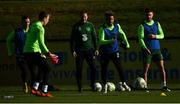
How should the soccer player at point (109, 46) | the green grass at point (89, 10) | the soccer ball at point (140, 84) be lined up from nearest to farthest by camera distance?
the soccer player at point (109, 46) < the soccer ball at point (140, 84) < the green grass at point (89, 10)

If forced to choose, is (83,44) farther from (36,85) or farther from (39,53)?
(36,85)

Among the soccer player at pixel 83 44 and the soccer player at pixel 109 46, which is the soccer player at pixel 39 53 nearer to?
the soccer player at pixel 83 44

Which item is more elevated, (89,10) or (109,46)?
(89,10)

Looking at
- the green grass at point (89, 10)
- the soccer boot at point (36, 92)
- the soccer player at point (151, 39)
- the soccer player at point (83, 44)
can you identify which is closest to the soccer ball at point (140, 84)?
the soccer player at point (151, 39)

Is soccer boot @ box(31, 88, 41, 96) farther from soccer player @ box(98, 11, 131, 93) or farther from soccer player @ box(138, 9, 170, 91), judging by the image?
soccer player @ box(138, 9, 170, 91)

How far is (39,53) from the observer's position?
14477mm

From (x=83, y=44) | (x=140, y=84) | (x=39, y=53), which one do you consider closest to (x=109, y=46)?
(x=83, y=44)

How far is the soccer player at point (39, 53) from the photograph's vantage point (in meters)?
14.2

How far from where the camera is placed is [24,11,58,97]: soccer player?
14211 millimetres

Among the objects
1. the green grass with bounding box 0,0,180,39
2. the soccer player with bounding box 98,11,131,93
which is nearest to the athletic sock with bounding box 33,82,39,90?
the soccer player with bounding box 98,11,131,93

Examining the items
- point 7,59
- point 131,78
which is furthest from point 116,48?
point 7,59

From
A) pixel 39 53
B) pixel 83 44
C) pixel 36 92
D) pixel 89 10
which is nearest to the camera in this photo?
pixel 36 92

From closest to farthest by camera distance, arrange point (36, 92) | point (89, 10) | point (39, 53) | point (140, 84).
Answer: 1. point (36, 92)
2. point (39, 53)
3. point (140, 84)
4. point (89, 10)

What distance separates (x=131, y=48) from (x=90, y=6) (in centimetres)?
1426
